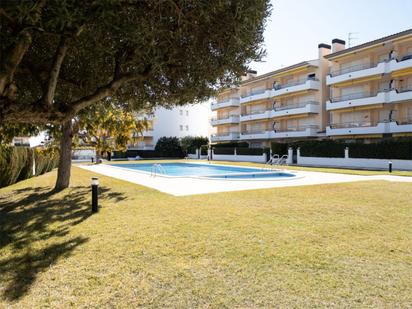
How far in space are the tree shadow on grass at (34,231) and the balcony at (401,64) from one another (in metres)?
28.6

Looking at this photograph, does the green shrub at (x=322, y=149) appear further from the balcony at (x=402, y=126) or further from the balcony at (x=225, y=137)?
the balcony at (x=225, y=137)

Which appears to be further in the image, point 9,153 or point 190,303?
point 9,153

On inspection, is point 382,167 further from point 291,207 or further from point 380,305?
point 380,305

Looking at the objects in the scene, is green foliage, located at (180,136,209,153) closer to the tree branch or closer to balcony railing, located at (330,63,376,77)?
balcony railing, located at (330,63,376,77)

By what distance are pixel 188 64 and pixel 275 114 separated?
3910 cm

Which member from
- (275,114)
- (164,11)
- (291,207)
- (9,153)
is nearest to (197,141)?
(275,114)

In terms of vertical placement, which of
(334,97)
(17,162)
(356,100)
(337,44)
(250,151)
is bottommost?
(250,151)

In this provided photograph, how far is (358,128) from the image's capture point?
3409 cm

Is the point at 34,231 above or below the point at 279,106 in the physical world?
below

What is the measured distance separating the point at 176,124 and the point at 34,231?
5982 cm

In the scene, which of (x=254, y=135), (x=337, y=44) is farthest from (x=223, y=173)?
(x=337, y=44)

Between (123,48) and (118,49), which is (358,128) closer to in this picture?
(123,48)

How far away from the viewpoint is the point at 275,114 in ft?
147

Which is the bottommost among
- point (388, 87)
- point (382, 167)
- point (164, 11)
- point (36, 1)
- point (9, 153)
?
point (382, 167)
